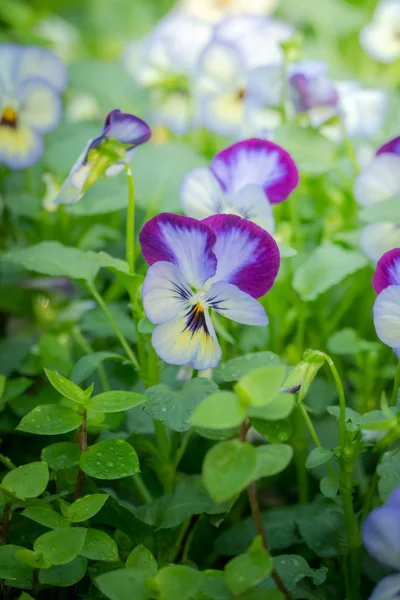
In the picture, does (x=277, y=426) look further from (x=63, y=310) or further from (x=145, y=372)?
(x=63, y=310)

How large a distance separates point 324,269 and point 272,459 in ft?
1.21

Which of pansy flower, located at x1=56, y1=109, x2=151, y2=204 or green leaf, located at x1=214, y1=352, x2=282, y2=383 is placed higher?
pansy flower, located at x1=56, y1=109, x2=151, y2=204

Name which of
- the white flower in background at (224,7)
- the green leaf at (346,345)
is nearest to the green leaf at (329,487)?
the green leaf at (346,345)

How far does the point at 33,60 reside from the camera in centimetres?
116

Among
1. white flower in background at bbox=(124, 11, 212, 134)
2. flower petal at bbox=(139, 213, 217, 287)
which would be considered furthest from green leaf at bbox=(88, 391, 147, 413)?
white flower in background at bbox=(124, 11, 212, 134)

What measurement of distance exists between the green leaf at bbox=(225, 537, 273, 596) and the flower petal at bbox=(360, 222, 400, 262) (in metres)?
0.40

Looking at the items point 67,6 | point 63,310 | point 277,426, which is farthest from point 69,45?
point 277,426

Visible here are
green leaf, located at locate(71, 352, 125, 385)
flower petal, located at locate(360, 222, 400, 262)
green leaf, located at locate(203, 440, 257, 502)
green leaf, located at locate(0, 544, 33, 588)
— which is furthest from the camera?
flower petal, located at locate(360, 222, 400, 262)

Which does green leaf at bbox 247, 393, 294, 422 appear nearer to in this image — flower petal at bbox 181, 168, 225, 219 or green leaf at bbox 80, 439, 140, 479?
green leaf at bbox 80, 439, 140, 479

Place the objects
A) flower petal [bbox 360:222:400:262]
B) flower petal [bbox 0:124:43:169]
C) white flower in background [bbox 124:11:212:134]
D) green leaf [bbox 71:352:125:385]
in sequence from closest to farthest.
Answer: green leaf [bbox 71:352:125:385], flower petal [bbox 360:222:400:262], flower petal [bbox 0:124:43:169], white flower in background [bbox 124:11:212:134]

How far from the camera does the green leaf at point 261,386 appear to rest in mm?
467

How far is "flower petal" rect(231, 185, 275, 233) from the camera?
2.06ft

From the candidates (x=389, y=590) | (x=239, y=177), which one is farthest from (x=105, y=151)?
(x=389, y=590)

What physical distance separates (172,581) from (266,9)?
74.3 inches
